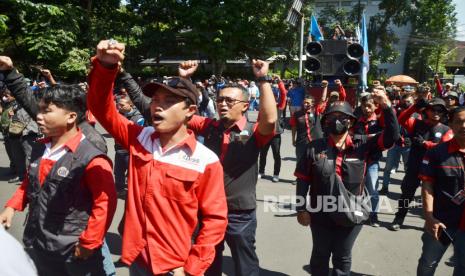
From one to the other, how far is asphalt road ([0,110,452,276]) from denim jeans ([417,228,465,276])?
101cm

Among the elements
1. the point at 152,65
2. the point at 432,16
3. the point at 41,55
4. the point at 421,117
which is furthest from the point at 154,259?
the point at 432,16

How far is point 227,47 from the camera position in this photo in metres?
29.1

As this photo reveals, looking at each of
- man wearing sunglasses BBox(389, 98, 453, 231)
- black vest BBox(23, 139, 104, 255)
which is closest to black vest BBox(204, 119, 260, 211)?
black vest BBox(23, 139, 104, 255)

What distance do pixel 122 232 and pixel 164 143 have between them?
55 cm

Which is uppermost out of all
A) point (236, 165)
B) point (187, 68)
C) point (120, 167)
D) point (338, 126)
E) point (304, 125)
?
point (187, 68)

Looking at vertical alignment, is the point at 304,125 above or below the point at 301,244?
above

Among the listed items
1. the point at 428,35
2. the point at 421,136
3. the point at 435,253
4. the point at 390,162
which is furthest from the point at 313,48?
the point at 428,35

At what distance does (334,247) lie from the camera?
10.9 ft

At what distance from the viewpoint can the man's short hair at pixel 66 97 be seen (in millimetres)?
2637

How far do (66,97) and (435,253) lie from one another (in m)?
2.93

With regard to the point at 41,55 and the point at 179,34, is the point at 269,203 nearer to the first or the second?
the point at 41,55

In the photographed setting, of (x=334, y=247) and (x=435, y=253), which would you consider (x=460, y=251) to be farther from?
(x=334, y=247)

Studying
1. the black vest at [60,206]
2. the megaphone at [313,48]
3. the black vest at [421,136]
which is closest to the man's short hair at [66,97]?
the black vest at [60,206]

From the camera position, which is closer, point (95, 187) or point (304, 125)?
point (95, 187)
